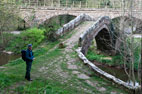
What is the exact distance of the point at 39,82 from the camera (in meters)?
6.20

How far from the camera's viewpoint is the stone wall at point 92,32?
11959 mm

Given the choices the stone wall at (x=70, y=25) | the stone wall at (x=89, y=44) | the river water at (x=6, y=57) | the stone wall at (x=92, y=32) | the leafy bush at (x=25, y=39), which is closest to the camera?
the stone wall at (x=89, y=44)

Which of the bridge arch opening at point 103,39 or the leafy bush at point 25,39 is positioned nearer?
the leafy bush at point 25,39

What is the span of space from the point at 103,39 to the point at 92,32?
524cm

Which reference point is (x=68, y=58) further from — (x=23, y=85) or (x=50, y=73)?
(x=23, y=85)

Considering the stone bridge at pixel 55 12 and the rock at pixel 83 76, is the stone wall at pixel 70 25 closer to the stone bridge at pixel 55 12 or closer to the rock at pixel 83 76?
the rock at pixel 83 76

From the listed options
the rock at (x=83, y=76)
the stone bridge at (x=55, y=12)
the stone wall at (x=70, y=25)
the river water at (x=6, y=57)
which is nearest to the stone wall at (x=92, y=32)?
the stone wall at (x=70, y=25)

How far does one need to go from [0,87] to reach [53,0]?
23.8m

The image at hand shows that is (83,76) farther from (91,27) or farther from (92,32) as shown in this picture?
(92,32)

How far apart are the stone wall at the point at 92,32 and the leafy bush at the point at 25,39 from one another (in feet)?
14.6

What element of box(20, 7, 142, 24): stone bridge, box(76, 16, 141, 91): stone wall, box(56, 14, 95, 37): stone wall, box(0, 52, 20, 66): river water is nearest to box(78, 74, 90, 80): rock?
box(76, 16, 141, 91): stone wall

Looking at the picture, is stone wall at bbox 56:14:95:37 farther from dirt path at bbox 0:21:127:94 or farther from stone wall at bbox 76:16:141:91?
dirt path at bbox 0:21:127:94

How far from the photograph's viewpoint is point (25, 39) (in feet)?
59.8

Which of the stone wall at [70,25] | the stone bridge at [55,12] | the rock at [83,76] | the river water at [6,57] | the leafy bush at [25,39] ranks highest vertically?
the stone bridge at [55,12]
